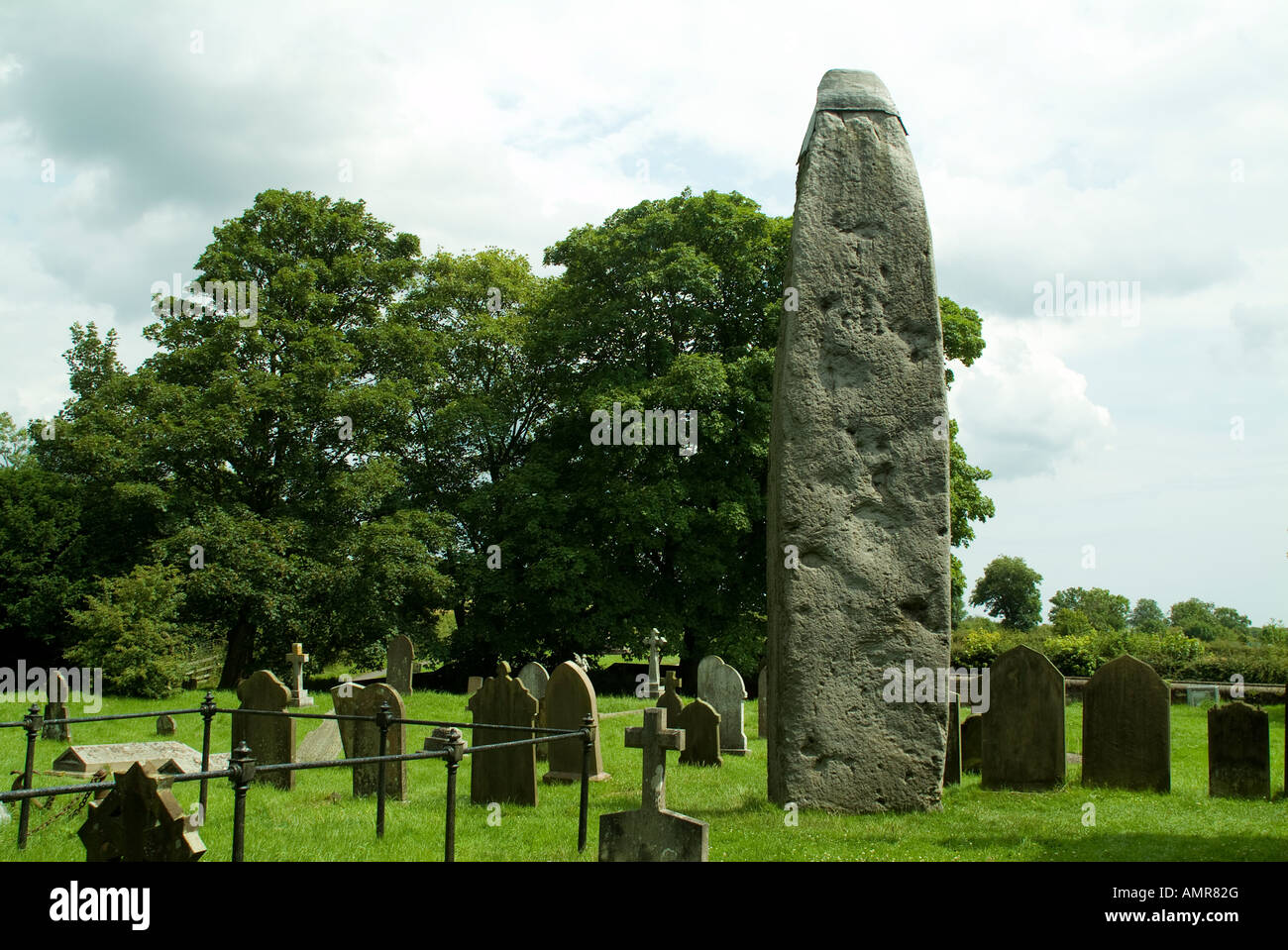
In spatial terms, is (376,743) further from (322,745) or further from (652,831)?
(652,831)

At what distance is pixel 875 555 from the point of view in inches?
324

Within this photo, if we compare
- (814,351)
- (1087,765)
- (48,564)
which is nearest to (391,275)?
(48,564)

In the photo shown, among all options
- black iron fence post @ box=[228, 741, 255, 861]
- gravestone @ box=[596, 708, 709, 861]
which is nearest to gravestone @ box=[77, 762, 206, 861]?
black iron fence post @ box=[228, 741, 255, 861]

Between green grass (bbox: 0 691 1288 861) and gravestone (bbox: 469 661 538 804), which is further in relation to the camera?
gravestone (bbox: 469 661 538 804)

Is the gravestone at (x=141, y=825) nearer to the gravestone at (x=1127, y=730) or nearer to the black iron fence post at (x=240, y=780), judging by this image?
the black iron fence post at (x=240, y=780)

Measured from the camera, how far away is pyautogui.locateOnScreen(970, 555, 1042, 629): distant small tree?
54.3 metres

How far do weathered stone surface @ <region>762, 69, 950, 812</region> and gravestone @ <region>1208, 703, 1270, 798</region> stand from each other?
9.79 feet

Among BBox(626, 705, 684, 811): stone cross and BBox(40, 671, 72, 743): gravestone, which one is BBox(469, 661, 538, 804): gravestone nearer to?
BBox(626, 705, 684, 811): stone cross

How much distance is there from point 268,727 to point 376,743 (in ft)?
4.48

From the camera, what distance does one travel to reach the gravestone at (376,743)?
30.6 feet

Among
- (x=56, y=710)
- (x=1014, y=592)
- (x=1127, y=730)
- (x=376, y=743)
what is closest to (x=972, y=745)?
(x=1127, y=730)

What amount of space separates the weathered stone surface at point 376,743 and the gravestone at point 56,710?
5.97 meters

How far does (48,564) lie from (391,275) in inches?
462

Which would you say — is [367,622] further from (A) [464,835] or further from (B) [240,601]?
(A) [464,835]
